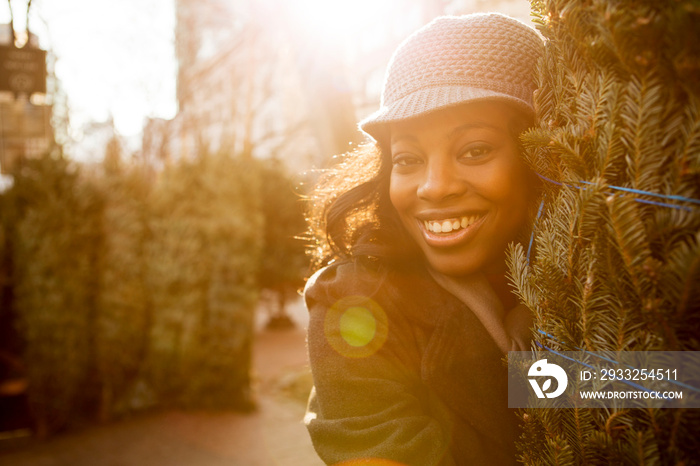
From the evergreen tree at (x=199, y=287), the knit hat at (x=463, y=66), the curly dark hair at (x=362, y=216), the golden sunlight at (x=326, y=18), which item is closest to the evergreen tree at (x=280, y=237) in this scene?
the evergreen tree at (x=199, y=287)

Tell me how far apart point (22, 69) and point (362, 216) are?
542 centimetres

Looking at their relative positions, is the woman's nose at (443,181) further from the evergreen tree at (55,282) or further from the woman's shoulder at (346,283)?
the evergreen tree at (55,282)

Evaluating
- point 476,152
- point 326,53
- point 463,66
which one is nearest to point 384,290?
point 476,152

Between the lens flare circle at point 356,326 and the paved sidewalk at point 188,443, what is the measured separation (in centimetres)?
353

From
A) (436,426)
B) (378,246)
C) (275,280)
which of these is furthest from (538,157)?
(275,280)

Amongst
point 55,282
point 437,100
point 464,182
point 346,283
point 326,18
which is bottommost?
point 55,282

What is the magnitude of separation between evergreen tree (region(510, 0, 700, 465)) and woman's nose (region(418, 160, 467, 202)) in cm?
30

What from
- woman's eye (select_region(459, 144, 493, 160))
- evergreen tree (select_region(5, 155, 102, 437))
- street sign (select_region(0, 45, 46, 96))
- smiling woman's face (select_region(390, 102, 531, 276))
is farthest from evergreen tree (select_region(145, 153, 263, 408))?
woman's eye (select_region(459, 144, 493, 160))

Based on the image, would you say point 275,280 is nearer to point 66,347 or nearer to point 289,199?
point 289,199

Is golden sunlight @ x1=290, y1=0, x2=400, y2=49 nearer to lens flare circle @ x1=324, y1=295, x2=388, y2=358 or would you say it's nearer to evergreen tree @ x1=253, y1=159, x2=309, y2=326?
lens flare circle @ x1=324, y1=295, x2=388, y2=358

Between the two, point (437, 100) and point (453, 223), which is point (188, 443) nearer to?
point (453, 223)

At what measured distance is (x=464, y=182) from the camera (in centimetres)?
153

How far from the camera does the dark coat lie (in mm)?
1463

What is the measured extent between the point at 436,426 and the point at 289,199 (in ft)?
25.5
